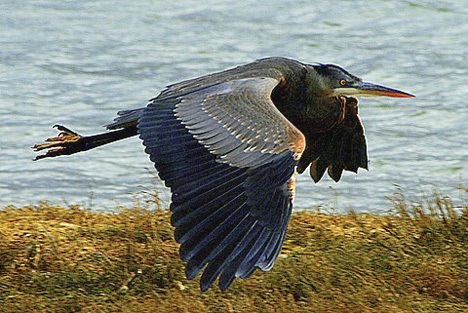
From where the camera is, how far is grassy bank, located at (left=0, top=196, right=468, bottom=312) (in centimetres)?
512

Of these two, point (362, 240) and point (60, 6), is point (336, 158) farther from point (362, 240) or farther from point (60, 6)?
point (60, 6)

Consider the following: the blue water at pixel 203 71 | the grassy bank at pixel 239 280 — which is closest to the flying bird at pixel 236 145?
the grassy bank at pixel 239 280

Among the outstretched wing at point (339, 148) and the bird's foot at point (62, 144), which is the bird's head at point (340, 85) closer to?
the outstretched wing at point (339, 148)

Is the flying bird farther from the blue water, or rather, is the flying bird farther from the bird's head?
the blue water

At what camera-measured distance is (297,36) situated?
12.7 meters

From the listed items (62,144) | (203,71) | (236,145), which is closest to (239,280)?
(236,145)

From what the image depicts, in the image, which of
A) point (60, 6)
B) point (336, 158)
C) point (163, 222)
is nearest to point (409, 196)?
point (336, 158)

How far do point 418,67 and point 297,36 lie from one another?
1630mm

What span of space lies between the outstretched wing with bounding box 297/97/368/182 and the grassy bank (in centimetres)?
40

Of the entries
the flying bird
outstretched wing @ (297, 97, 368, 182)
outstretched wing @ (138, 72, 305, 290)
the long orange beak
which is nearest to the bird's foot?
the flying bird

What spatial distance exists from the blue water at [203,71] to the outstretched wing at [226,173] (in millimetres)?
2642

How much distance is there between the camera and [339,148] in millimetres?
6312

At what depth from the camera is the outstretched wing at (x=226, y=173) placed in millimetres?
4277

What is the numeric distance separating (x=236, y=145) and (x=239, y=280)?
870 mm
